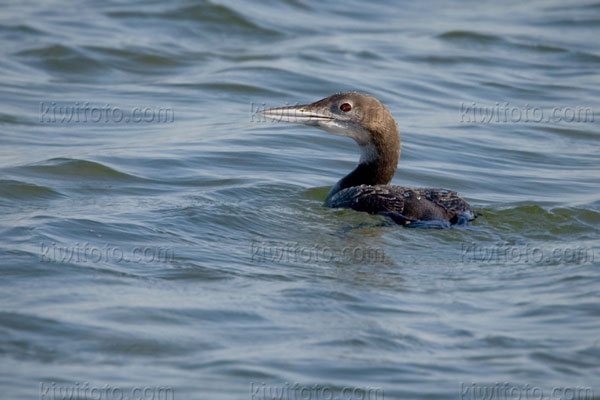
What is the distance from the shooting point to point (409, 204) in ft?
24.7

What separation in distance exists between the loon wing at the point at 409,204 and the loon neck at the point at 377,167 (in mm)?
553

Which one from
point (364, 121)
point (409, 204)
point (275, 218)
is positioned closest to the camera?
point (409, 204)

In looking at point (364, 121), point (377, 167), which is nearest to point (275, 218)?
point (377, 167)

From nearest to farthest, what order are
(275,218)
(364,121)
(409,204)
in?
1. (409,204)
2. (275,218)
3. (364,121)

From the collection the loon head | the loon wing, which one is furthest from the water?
the loon head

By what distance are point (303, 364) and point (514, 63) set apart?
11.8 meters

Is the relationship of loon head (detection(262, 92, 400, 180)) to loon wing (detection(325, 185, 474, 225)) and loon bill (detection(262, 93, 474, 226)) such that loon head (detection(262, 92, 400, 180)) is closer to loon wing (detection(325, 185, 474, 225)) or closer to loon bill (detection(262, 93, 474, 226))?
loon bill (detection(262, 93, 474, 226))

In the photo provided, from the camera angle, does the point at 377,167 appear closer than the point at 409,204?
No

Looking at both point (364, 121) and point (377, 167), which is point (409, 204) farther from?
point (364, 121)

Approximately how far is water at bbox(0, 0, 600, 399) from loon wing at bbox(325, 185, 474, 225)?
0.11 metres

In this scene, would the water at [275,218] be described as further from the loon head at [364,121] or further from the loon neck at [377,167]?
the loon head at [364,121]

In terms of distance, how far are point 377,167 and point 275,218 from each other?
1.09 metres

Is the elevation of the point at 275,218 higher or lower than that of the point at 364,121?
lower

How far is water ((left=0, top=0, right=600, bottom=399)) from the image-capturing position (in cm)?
518
